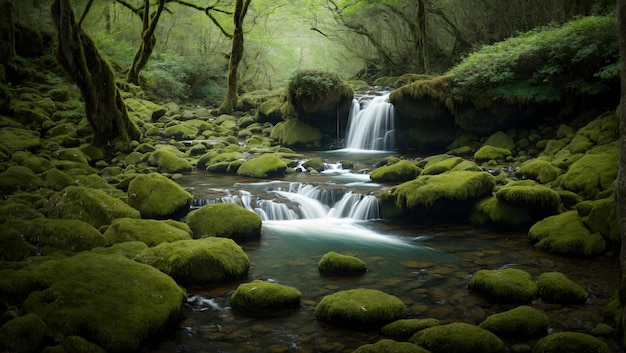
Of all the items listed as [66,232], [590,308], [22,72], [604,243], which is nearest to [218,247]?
[66,232]

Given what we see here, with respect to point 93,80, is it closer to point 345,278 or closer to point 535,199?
point 345,278

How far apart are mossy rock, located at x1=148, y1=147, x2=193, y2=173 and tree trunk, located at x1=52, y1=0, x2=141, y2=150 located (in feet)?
4.66

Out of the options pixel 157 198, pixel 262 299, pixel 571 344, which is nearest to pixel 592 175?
pixel 571 344

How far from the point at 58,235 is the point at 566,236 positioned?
7770 millimetres

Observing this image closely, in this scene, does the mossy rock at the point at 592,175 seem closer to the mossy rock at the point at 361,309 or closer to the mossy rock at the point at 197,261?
the mossy rock at the point at 361,309

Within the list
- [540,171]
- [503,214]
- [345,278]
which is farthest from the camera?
[540,171]

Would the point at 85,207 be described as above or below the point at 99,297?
above

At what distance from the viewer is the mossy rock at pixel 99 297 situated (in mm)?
4535

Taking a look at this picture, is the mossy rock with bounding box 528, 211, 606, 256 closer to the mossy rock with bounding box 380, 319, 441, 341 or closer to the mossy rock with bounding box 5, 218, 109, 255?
the mossy rock with bounding box 380, 319, 441, 341

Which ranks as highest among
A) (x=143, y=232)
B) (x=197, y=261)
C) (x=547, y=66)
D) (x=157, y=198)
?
(x=547, y=66)

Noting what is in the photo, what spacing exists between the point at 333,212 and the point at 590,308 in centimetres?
624

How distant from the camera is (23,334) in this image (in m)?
4.20

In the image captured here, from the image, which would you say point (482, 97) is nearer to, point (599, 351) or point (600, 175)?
point (600, 175)

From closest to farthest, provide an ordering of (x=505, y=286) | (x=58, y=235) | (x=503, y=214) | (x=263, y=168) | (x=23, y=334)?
(x=23, y=334)
(x=505, y=286)
(x=58, y=235)
(x=503, y=214)
(x=263, y=168)
